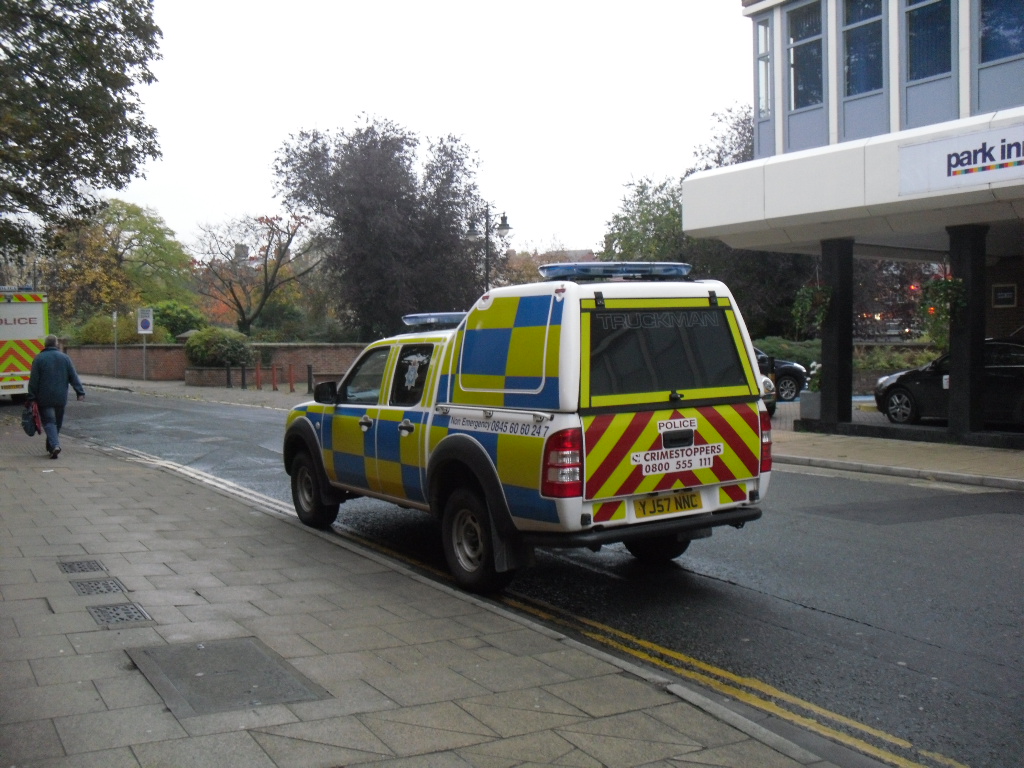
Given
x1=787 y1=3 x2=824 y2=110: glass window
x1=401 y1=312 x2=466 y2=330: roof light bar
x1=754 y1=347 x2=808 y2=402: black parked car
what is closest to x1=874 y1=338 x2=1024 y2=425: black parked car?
x1=787 y1=3 x2=824 y2=110: glass window

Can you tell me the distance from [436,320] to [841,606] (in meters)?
3.92

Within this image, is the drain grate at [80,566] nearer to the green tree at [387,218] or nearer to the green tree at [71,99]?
the green tree at [71,99]

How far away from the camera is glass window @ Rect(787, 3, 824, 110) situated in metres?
19.0

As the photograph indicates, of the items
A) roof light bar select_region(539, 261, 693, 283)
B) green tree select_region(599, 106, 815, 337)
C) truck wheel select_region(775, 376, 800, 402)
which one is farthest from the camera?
green tree select_region(599, 106, 815, 337)

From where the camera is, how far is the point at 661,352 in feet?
22.0

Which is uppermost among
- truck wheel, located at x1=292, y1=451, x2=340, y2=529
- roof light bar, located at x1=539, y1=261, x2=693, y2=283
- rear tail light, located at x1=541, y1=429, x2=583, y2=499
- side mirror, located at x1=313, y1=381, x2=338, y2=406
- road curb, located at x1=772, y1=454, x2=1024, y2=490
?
roof light bar, located at x1=539, y1=261, x2=693, y2=283

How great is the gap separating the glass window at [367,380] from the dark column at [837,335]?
11.9 meters

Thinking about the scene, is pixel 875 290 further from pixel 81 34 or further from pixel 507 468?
pixel 507 468

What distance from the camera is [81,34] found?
21.4m

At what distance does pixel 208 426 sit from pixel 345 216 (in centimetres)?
2236

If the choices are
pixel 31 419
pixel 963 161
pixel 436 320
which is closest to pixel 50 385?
pixel 31 419

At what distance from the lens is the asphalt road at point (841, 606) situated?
4898 mm

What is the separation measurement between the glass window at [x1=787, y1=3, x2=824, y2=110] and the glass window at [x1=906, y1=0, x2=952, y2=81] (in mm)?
1903

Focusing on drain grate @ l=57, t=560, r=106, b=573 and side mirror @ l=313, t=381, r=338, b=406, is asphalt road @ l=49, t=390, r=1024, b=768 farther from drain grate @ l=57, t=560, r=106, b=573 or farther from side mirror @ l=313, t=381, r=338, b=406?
drain grate @ l=57, t=560, r=106, b=573
